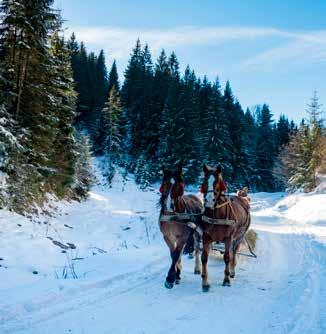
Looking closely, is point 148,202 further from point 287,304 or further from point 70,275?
point 287,304

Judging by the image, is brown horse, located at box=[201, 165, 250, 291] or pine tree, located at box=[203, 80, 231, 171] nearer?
brown horse, located at box=[201, 165, 250, 291]

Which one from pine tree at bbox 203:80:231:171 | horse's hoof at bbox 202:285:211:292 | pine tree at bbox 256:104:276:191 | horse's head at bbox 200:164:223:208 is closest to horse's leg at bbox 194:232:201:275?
horse's hoof at bbox 202:285:211:292

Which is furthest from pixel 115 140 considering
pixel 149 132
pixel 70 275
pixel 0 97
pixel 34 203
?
pixel 70 275

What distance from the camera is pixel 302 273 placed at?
9555 mm

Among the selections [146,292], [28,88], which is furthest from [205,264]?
[28,88]

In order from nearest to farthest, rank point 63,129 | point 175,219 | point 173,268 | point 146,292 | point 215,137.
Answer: point 146,292 < point 173,268 < point 175,219 < point 63,129 < point 215,137

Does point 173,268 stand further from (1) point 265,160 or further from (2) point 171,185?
(1) point 265,160

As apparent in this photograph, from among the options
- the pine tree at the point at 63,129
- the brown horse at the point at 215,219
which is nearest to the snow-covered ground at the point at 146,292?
the brown horse at the point at 215,219

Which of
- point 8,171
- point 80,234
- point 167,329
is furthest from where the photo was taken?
point 80,234

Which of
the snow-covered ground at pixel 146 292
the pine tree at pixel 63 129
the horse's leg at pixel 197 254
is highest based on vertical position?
the pine tree at pixel 63 129

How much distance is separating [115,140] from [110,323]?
1974 inches

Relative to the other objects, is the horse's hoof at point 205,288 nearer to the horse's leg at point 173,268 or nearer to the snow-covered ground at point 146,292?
the snow-covered ground at point 146,292

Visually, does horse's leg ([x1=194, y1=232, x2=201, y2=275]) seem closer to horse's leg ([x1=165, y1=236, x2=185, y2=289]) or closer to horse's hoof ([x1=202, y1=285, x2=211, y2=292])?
horse's leg ([x1=165, y1=236, x2=185, y2=289])

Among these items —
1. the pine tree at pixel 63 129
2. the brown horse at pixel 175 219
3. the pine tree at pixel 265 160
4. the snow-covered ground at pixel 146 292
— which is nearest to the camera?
the snow-covered ground at pixel 146 292
